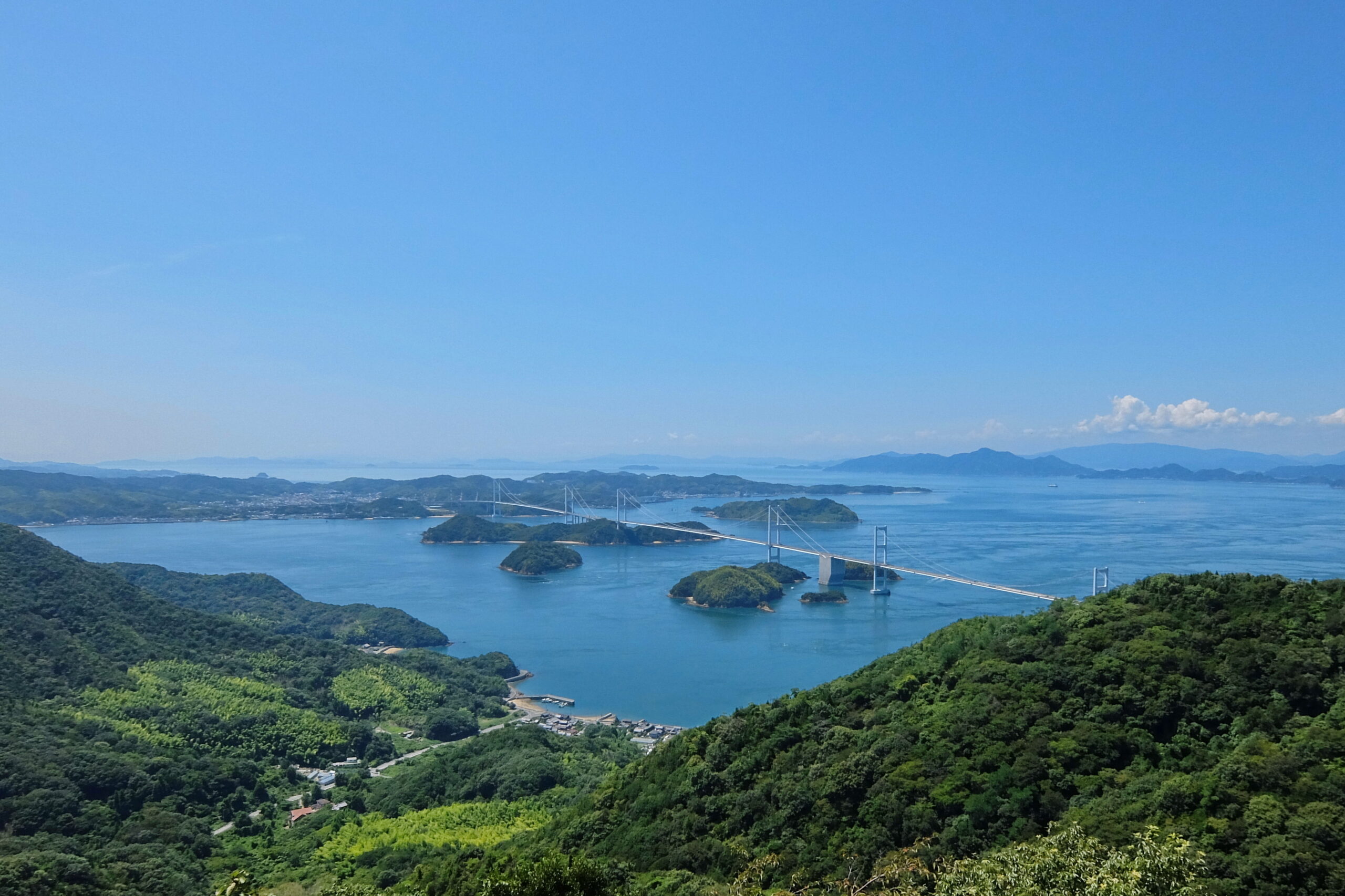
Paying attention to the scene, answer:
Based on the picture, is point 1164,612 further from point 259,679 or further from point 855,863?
point 259,679

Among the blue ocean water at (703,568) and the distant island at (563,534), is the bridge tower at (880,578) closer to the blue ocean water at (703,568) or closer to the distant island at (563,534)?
the blue ocean water at (703,568)

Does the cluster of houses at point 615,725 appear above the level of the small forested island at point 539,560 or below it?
below

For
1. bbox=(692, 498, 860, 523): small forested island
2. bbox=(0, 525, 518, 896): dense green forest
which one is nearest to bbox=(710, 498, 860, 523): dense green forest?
bbox=(692, 498, 860, 523): small forested island

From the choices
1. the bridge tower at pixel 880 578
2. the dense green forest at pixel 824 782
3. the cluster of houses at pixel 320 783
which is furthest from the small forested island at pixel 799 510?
the dense green forest at pixel 824 782

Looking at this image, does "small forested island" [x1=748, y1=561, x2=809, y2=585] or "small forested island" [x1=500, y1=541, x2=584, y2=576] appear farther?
"small forested island" [x1=500, y1=541, x2=584, y2=576]

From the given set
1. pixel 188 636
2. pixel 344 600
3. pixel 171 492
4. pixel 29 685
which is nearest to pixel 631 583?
pixel 344 600

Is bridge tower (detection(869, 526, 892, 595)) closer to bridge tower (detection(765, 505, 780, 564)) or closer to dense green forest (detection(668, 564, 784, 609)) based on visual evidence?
dense green forest (detection(668, 564, 784, 609))
